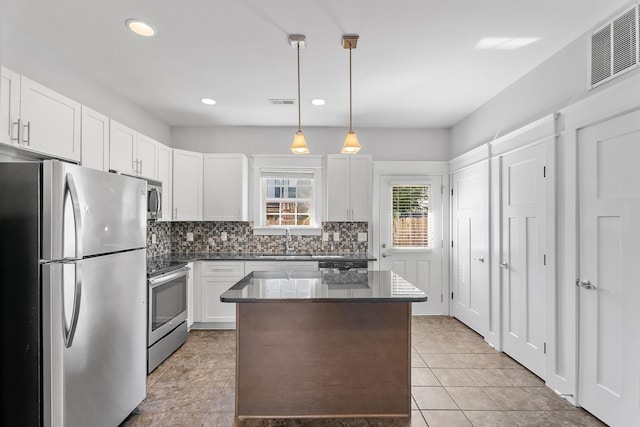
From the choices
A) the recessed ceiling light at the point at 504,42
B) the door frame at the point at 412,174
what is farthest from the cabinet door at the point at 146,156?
the recessed ceiling light at the point at 504,42

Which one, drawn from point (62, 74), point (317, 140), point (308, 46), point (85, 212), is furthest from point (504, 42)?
point (62, 74)

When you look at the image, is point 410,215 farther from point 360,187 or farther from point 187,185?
point 187,185

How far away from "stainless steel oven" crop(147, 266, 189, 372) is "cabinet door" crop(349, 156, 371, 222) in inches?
87.5

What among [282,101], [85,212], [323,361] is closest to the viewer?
[85,212]

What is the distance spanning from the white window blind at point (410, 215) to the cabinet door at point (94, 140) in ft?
11.4

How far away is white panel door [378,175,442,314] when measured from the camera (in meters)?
4.84

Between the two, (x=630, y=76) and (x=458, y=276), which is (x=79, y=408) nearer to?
(x=630, y=76)

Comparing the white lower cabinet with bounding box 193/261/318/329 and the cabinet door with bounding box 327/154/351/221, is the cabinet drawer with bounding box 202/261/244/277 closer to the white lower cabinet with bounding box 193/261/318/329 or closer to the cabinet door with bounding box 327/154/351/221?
the white lower cabinet with bounding box 193/261/318/329

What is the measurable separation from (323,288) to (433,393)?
1.33 metres

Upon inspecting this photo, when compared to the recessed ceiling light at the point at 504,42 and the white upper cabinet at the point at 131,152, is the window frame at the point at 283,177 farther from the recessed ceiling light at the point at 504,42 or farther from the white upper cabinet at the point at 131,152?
the recessed ceiling light at the point at 504,42

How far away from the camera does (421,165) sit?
15.9 feet

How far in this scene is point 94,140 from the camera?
9.19 feet

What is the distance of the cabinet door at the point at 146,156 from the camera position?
3.52 metres

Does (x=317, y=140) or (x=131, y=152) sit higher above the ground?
(x=317, y=140)
